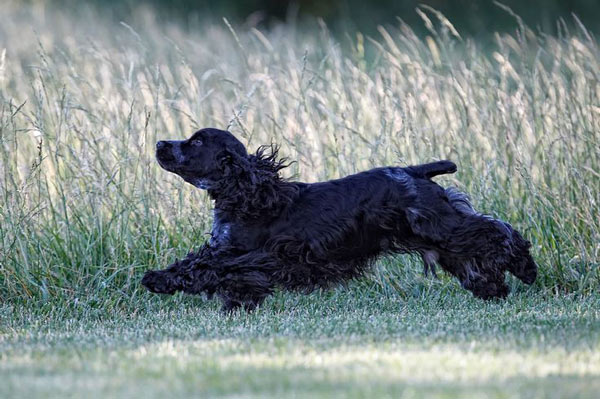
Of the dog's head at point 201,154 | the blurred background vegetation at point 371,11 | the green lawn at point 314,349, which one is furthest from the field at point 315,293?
the blurred background vegetation at point 371,11

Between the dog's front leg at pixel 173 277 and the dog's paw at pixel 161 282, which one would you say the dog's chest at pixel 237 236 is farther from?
the dog's paw at pixel 161 282

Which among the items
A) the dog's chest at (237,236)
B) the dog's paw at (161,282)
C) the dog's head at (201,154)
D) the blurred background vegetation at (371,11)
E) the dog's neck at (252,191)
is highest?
the blurred background vegetation at (371,11)

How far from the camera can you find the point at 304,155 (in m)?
6.73

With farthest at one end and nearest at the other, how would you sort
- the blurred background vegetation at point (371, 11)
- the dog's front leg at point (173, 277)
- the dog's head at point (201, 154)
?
the blurred background vegetation at point (371, 11)
the dog's head at point (201, 154)
the dog's front leg at point (173, 277)

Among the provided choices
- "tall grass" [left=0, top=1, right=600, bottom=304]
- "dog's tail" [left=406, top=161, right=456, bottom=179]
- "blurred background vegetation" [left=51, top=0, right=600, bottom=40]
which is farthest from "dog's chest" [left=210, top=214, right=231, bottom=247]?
"blurred background vegetation" [left=51, top=0, right=600, bottom=40]

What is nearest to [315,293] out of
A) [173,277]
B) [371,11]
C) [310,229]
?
[310,229]

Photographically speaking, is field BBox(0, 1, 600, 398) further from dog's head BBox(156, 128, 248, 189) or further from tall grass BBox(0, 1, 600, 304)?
dog's head BBox(156, 128, 248, 189)

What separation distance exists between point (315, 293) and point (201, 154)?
119 cm

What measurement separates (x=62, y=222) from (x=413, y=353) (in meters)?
3.16

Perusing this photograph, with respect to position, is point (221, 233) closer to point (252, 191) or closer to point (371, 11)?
point (252, 191)

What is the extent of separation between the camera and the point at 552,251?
19.9ft

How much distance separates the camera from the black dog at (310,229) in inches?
210

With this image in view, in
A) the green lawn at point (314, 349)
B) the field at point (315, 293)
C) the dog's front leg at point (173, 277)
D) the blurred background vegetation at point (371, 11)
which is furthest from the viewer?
the blurred background vegetation at point (371, 11)

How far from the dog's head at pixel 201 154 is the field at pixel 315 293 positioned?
2.26 ft
